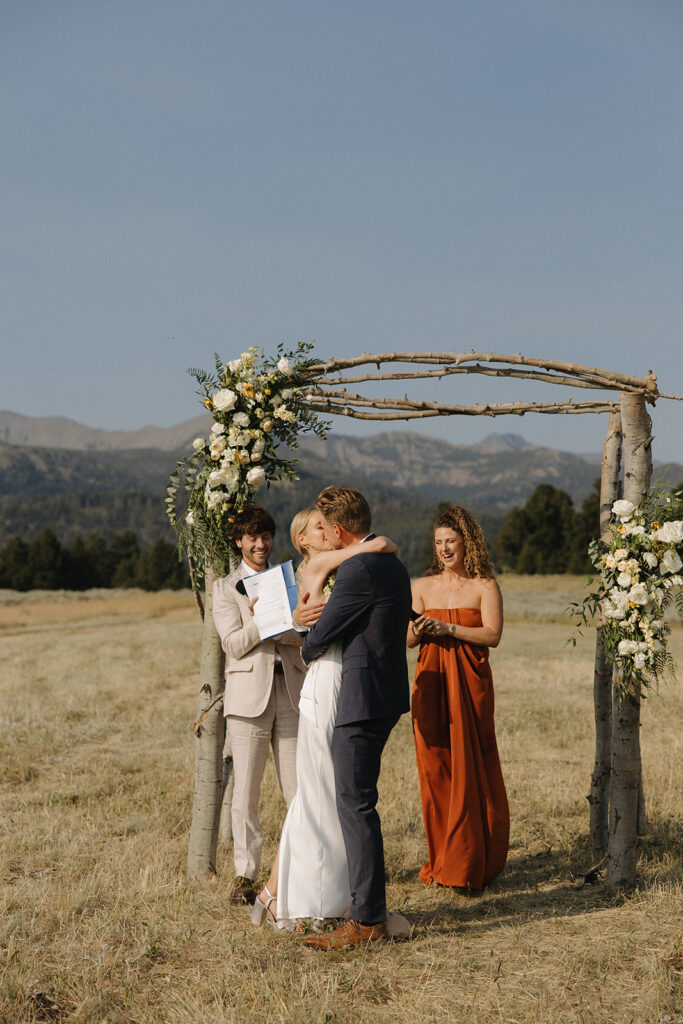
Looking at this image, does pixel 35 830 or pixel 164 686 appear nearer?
pixel 35 830

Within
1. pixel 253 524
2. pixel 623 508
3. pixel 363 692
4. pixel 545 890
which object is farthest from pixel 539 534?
pixel 363 692

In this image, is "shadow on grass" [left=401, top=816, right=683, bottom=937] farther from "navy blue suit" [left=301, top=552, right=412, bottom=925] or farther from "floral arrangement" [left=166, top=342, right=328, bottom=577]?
"floral arrangement" [left=166, top=342, right=328, bottom=577]

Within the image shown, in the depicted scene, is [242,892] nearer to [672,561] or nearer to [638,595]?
[638,595]

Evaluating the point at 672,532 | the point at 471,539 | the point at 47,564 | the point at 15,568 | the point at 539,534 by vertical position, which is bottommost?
the point at 15,568

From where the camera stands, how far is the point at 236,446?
636 cm

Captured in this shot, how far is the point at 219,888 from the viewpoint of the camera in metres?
5.94

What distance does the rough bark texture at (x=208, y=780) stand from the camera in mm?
6289

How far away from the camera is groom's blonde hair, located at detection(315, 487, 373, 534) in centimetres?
494

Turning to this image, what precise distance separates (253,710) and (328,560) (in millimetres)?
1433

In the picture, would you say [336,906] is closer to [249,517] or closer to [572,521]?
[249,517]

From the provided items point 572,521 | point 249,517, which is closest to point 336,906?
point 249,517

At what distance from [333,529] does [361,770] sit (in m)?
1.39

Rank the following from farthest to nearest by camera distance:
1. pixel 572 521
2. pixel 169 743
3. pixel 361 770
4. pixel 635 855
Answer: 1. pixel 572 521
2. pixel 169 743
3. pixel 635 855
4. pixel 361 770

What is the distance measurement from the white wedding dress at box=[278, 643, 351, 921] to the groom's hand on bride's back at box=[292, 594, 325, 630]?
26 cm
